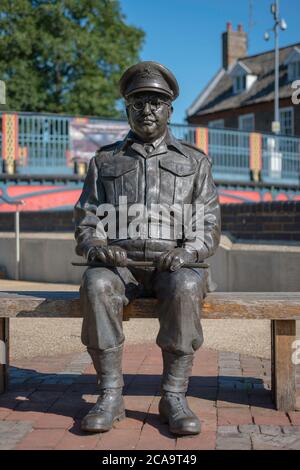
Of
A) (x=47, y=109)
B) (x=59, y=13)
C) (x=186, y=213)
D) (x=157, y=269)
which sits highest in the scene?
(x=59, y=13)

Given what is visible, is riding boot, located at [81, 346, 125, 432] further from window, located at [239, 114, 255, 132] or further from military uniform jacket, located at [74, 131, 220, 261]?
window, located at [239, 114, 255, 132]

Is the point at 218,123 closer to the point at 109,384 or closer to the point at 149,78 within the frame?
the point at 149,78

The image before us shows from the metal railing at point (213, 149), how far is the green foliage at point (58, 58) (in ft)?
27.4

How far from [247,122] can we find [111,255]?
102 ft

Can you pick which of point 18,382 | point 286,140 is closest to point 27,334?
point 18,382

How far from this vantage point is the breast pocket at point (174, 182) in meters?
3.84

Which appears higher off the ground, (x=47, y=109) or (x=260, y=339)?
(x=47, y=109)

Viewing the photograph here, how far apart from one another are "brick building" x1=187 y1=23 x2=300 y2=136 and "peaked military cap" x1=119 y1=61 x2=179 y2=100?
2750cm

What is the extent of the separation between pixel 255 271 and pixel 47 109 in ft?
70.9

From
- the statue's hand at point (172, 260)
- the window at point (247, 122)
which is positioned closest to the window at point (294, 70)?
the window at point (247, 122)

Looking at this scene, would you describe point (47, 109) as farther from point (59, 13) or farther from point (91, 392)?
point (91, 392)

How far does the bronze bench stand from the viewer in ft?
12.0

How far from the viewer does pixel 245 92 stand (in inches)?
1369
